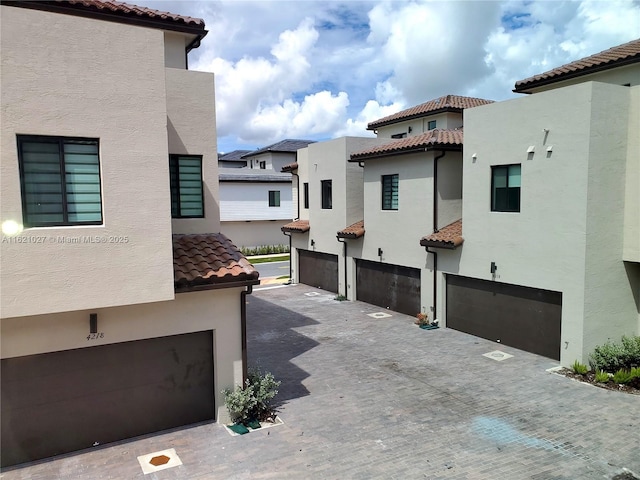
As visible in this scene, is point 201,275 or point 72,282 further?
point 201,275

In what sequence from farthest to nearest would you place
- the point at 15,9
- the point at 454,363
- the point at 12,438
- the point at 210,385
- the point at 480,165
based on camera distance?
the point at 480,165 → the point at 454,363 → the point at 210,385 → the point at 12,438 → the point at 15,9

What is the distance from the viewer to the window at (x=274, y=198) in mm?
42344

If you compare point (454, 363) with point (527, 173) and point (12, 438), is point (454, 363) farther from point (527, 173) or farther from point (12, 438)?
point (12, 438)

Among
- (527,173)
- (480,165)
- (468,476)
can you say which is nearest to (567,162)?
(527,173)

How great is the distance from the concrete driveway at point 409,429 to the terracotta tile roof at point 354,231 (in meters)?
7.18

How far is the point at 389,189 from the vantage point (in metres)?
19.7

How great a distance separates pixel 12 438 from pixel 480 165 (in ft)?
46.6

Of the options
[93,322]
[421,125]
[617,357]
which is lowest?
[617,357]

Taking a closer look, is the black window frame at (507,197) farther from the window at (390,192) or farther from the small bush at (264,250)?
the small bush at (264,250)

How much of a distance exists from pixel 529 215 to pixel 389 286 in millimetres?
7780

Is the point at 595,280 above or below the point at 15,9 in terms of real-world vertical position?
below

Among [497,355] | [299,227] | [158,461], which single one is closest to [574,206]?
[497,355]

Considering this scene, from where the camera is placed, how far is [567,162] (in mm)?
12445

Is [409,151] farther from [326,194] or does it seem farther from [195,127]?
[195,127]
